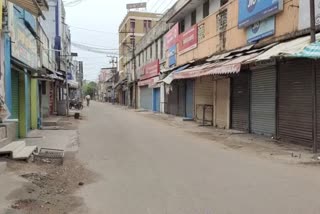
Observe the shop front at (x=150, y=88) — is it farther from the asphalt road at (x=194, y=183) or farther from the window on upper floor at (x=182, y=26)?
the asphalt road at (x=194, y=183)

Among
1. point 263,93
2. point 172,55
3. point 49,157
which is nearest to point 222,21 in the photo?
point 263,93

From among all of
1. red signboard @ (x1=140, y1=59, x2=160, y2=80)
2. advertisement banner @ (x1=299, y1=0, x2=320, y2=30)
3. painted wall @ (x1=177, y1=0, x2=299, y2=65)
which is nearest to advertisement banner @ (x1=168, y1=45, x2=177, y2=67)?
painted wall @ (x1=177, y1=0, x2=299, y2=65)

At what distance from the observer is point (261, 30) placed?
18266mm

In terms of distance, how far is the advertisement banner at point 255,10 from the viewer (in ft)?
55.4

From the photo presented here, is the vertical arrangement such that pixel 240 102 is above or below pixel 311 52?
below

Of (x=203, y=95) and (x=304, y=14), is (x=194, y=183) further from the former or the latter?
(x=203, y=95)

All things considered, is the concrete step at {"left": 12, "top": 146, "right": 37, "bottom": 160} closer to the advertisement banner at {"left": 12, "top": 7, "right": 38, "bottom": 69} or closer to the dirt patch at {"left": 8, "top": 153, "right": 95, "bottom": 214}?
the dirt patch at {"left": 8, "top": 153, "right": 95, "bottom": 214}

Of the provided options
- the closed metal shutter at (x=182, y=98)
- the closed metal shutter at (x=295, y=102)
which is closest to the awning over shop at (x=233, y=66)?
the closed metal shutter at (x=295, y=102)

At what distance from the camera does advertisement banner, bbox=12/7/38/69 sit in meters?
16.0

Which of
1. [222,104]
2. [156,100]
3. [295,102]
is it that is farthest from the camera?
[156,100]

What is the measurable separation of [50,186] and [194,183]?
8.65 ft

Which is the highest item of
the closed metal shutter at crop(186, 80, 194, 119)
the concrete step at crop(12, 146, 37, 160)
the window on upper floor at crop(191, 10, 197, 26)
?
the window on upper floor at crop(191, 10, 197, 26)

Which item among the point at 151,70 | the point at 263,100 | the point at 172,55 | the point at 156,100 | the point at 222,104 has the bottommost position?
the point at 156,100

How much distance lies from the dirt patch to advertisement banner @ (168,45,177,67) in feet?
76.7
